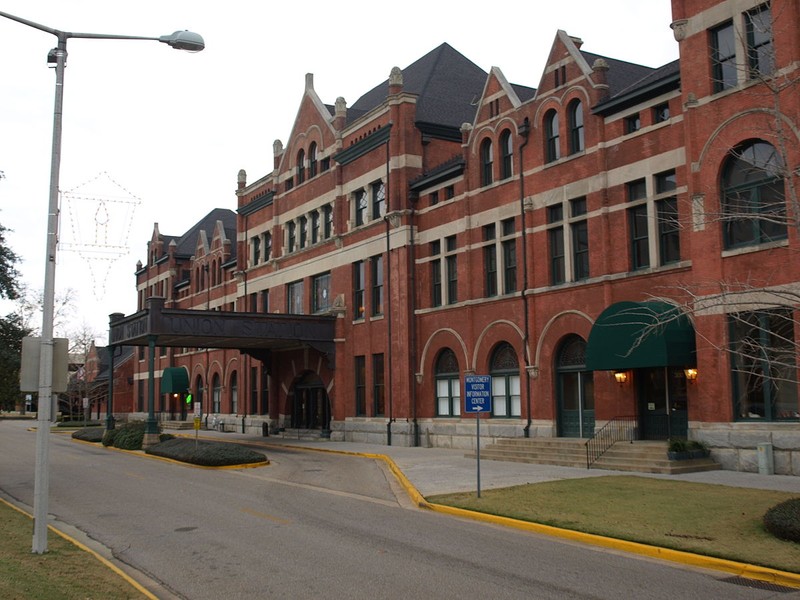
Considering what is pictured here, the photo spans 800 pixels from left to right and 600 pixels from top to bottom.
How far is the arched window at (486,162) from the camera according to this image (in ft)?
106

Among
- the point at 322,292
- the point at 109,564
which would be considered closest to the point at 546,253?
the point at 322,292

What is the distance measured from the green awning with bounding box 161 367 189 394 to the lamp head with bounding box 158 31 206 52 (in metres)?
49.9

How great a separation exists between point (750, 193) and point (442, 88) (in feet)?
72.3

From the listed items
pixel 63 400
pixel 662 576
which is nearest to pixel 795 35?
pixel 662 576

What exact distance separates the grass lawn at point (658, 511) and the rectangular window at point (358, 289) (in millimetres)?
21201

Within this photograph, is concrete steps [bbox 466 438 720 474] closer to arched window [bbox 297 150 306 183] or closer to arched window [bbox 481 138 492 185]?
arched window [bbox 481 138 492 185]

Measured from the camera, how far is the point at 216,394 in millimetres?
57062

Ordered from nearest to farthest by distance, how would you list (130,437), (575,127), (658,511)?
(658,511) → (575,127) → (130,437)

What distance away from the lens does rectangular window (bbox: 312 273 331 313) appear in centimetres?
4285

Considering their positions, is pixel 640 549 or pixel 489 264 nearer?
pixel 640 549

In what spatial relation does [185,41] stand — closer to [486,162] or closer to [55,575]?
[55,575]

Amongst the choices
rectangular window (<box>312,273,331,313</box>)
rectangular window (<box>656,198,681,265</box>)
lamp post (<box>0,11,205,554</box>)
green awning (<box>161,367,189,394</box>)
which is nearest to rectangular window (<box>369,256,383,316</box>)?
rectangular window (<box>312,273,331,313</box>)

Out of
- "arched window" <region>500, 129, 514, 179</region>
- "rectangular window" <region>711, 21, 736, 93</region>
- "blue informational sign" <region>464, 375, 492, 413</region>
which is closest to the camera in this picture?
"blue informational sign" <region>464, 375, 492, 413</region>

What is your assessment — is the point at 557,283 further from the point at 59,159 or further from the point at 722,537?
the point at 59,159
